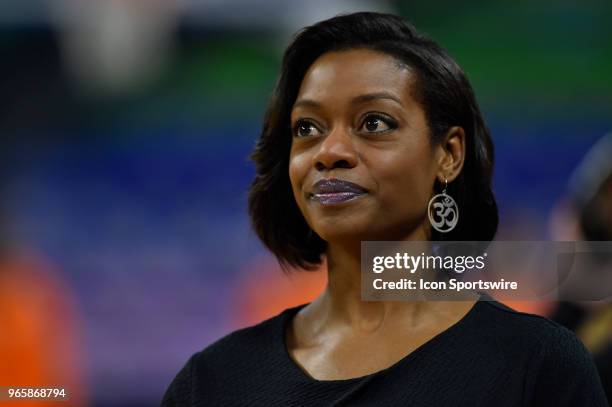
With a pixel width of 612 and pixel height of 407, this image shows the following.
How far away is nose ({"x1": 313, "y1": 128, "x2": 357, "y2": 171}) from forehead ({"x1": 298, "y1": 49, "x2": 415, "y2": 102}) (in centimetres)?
5

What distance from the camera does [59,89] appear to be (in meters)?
1.82

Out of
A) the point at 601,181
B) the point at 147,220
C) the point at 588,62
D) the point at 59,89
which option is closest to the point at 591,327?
the point at 601,181

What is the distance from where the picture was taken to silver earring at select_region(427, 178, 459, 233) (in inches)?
44.0

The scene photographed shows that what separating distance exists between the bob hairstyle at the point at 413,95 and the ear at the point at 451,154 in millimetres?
11

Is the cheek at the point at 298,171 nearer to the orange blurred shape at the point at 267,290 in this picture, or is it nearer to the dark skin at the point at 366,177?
the dark skin at the point at 366,177

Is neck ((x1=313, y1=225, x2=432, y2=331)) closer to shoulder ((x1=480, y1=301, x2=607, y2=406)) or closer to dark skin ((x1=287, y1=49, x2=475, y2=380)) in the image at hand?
dark skin ((x1=287, y1=49, x2=475, y2=380))

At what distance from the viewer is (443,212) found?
1124 millimetres

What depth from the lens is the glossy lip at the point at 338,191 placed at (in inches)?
41.5

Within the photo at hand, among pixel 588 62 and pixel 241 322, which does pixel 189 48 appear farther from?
pixel 588 62

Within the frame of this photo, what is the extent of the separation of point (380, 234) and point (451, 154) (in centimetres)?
14

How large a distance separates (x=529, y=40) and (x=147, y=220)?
83 centimetres

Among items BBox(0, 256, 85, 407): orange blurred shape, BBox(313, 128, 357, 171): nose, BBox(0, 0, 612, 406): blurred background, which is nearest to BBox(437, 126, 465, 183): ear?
BBox(313, 128, 357, 171): nose

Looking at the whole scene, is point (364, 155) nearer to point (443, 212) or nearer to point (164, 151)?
point (443, 212)

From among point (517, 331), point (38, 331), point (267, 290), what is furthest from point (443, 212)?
point (38, 331)
